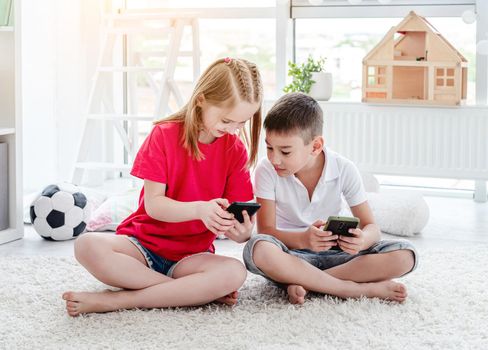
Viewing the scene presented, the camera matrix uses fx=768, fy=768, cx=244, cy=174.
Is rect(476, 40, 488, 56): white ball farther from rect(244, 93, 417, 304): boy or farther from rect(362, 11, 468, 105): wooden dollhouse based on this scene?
rect(244, 93, 417, 304): boy

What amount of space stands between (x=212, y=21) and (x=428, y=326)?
2.69 meters

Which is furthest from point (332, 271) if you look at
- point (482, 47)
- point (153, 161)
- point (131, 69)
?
point (482, 47)

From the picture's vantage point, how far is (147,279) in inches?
70.7

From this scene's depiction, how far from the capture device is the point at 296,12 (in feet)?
12.8

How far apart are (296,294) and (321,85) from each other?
2.02 metres

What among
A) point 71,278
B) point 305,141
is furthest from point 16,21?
point 305,141

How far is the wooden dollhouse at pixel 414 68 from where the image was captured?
347 centimetres

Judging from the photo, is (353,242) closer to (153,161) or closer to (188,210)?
(188,210)

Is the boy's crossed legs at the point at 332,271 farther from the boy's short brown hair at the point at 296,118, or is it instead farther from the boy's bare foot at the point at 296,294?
the boy's short brown hair at the point at 296,118

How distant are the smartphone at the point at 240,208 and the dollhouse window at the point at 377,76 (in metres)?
2.01

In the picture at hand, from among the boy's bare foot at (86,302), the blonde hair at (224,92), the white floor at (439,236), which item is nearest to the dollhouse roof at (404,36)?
the white floor at (439,236)

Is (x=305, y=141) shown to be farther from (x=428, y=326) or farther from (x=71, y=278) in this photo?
(x=71, y=278)

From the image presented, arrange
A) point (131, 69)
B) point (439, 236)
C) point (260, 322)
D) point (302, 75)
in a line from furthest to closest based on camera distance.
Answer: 1. point (302, 75)
2. point (131, 69)
3. point (439, 236)
4. point (260, 322)

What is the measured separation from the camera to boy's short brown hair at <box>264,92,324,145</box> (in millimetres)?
1847
